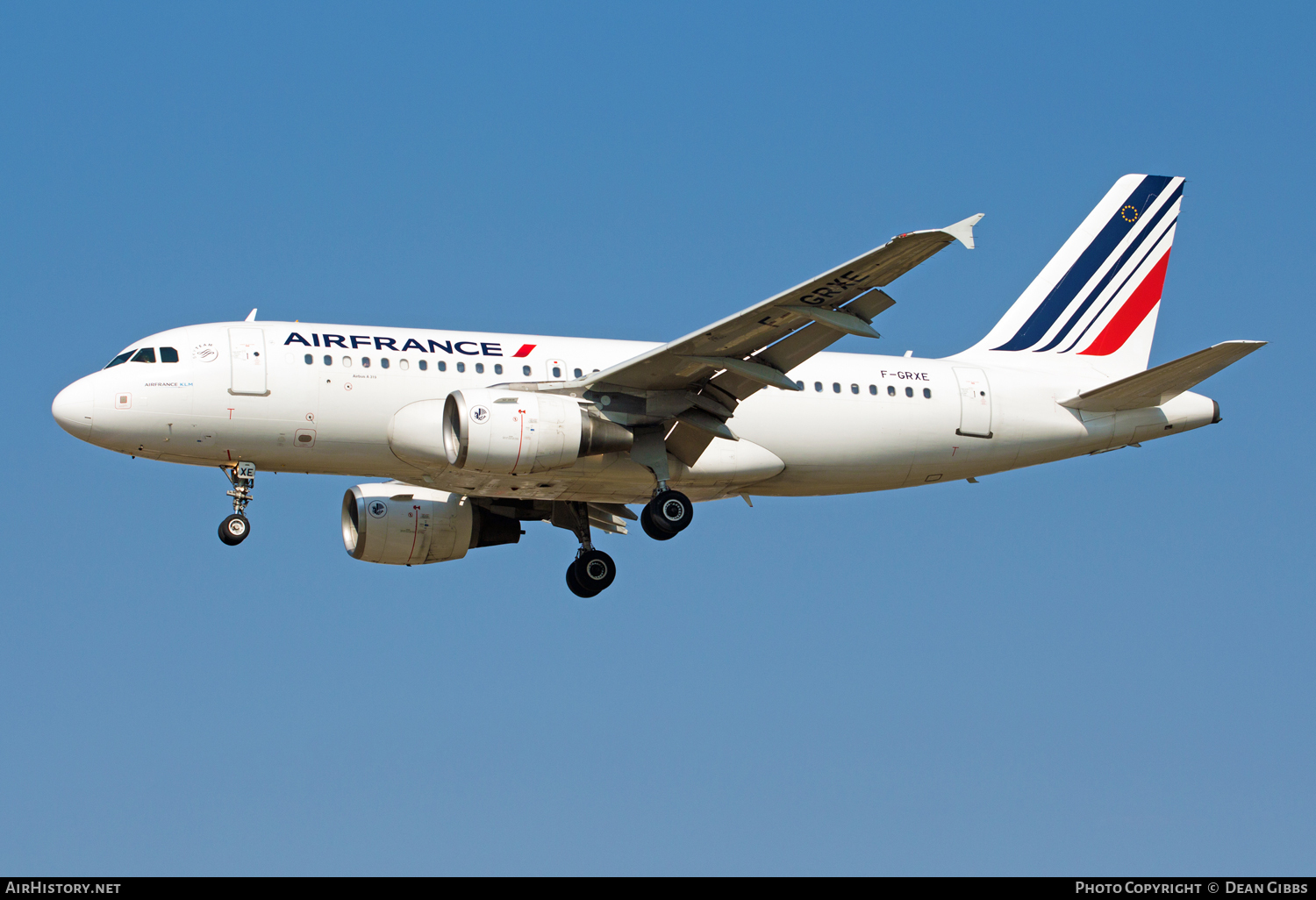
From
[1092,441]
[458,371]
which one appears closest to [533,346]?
[458,371]

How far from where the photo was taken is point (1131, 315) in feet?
123

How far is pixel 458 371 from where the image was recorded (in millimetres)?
31609

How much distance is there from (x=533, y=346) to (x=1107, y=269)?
45.8 feet

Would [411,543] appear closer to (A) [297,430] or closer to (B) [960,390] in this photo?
(A) [297,430]

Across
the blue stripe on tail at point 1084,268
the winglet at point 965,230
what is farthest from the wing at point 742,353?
the blue stripe on tail at point 1084,268

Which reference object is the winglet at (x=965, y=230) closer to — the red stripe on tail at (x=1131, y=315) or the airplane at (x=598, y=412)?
the airplane at (x=598, y=412)

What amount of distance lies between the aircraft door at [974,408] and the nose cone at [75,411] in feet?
55.2

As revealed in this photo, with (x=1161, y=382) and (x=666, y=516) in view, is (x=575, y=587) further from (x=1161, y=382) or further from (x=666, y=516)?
(x=1161, y=382)

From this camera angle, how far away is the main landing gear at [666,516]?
3173 cm

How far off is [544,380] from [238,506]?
6.23 m

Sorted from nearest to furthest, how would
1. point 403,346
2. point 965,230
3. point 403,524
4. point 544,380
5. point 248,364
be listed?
point 965,230, point 248,364, point 403,346, point 544,380, point 403,524

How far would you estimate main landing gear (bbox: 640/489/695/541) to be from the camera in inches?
1249

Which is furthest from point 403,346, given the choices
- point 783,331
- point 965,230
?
point 965,230
